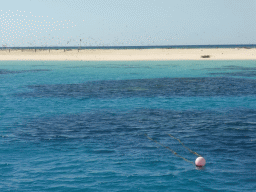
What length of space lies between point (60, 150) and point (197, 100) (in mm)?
17666

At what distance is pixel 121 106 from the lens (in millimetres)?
28656

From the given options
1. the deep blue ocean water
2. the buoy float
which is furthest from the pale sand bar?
the buoy float

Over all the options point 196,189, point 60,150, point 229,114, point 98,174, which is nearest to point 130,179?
point 98,174

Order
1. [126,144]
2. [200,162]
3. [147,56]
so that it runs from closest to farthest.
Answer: [200,162] → [126,144] → [147,56]

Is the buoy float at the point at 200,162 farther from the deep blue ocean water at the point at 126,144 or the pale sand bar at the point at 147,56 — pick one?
the pale sand bar at the point at 147,56

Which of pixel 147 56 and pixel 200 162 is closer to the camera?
pixel 200 162

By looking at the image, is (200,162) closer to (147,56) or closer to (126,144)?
(126,144)

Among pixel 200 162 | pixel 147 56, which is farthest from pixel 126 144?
pixel 147 56

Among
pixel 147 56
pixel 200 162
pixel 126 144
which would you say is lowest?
pixel 126 144

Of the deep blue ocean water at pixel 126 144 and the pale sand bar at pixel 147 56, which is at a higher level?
the pale sand bar at pixel 147 56

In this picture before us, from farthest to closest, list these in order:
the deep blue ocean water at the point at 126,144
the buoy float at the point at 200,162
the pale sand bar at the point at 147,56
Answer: the pale sand bar at the point at 147,56 → the buoy float at the point at 200,162 → the deep blue ocean water at the point at 126,144

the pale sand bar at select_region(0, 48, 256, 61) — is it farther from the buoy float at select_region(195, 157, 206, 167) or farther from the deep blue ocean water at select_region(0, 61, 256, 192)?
the buoy float at select_region(195, 157, 206, 167)

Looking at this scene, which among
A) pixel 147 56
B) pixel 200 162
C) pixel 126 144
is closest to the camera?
pixel 200 162

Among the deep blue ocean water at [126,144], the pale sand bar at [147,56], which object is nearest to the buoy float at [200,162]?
the deep blue ocean water at [126,144]
